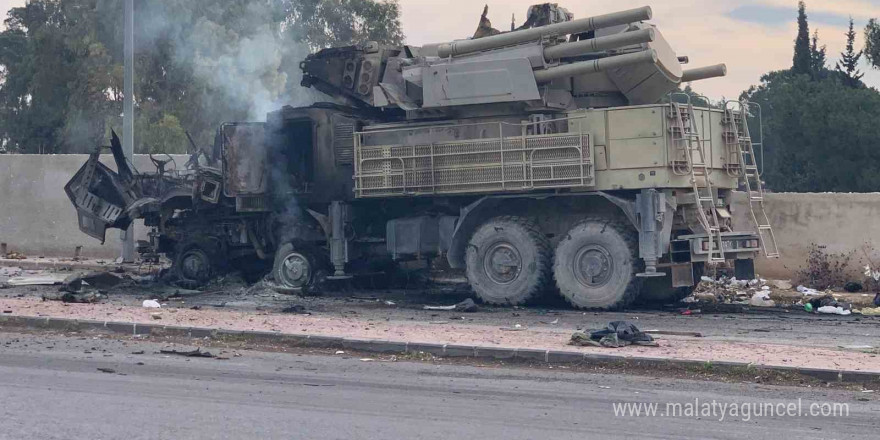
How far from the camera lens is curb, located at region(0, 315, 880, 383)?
33.2 feet

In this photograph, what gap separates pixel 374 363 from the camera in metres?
11.2

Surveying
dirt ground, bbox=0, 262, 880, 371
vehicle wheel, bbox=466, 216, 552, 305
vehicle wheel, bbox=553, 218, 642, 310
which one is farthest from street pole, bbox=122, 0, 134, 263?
vehicle wheel, bbox=553, 218, 642, 310

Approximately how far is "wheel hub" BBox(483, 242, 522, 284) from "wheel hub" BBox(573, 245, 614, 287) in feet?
3.08

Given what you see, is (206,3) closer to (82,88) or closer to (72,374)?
(82,88)

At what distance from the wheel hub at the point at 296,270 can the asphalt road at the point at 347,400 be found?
6.59m

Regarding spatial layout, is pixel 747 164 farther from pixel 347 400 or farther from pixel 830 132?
pixel 830 132

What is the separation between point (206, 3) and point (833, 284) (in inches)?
766

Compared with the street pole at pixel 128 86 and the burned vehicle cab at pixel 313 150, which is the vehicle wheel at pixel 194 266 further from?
the street pole at pixel 128 86

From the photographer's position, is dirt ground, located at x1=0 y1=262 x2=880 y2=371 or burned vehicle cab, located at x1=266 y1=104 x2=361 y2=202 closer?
dirt ground, located at x1=0 y1=262 x2=880 y2=371

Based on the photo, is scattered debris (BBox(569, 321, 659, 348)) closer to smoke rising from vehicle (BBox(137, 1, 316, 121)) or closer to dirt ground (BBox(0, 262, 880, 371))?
dirt ground (BBox(0, 262, 880, 371))

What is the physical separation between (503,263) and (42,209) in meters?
12.6

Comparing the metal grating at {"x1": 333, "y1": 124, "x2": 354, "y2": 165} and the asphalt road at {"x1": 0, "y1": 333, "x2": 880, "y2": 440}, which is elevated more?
the metal grating at {"x1": 333, "y1": 124, "x2": 354, "y2": 165}

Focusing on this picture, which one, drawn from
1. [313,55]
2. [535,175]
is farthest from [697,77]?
[313,55]

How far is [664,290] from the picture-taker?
17.0 metres
